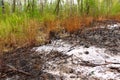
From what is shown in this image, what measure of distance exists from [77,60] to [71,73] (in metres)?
0.60

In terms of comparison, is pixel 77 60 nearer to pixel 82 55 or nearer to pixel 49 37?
pixel 82 55

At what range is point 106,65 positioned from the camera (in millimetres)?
4730

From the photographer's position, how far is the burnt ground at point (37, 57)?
4.47 m

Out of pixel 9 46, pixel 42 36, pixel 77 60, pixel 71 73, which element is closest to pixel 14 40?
pixel 9 46

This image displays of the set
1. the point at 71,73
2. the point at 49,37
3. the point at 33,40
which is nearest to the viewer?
the point at 71,73

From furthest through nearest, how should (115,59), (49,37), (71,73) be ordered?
(49,37), (115,59), (71,73)

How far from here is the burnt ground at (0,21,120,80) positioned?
4469 millimetres

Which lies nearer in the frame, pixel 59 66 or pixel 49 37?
pixel 59 66

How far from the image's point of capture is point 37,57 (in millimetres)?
5215

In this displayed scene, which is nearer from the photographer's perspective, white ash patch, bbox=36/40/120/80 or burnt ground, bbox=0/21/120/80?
white ash patch, bbox=36/40/120/80

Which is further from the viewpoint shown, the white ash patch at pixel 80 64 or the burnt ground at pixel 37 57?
the burnt ground at pixel 37 57

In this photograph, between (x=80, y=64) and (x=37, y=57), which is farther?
(x=37, y=57)

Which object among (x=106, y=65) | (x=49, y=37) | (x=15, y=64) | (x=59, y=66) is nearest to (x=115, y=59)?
(x=106, y=65)

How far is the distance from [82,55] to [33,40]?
4.40 ft
